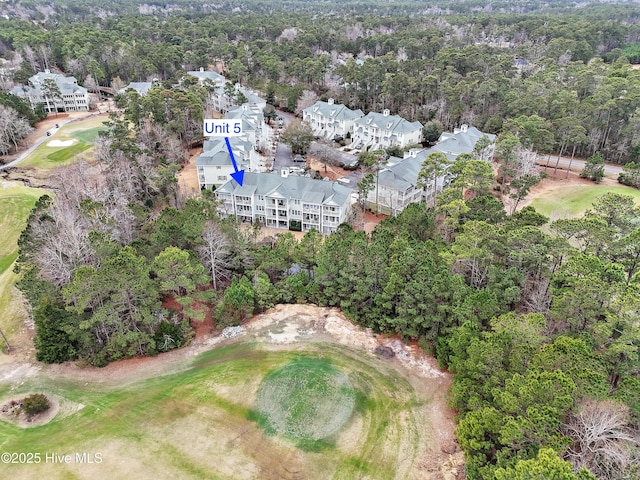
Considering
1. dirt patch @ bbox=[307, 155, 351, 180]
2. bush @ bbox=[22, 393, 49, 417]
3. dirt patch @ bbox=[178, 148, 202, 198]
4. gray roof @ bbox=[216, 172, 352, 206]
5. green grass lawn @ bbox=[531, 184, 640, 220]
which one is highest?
gray roof @ bbox=[216, 172, 352, 206]

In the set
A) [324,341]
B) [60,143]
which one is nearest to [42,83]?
[60,143]

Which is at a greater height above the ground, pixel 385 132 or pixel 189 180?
pixel 385 132

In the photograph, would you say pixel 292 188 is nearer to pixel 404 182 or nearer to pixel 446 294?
pixel 404 182

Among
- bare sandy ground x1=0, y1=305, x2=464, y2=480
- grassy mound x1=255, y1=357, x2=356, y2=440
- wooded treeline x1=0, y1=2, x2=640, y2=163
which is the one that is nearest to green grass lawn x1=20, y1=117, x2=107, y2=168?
wooded treeline x1=0, y1=2, x2=640, y2=163

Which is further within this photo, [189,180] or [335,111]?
[335,111]

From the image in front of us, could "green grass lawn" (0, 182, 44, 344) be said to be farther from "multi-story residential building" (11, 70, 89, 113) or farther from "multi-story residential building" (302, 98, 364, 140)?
"multi-story residential building" (302, 98, 364, 140)

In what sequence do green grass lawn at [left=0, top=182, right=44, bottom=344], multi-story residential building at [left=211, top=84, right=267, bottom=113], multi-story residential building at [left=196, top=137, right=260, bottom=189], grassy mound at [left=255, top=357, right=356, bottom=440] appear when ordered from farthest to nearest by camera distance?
multi-story residential building at [left=211, top=84, right=267, bottom=113], multi-story residential building at [left=196, top=137, right=260, bottom=189], green grass lawn at [left=0, top=182, right=44, bottom=344], grassy mound at [left=255, top=357, right=356, bottom=440]

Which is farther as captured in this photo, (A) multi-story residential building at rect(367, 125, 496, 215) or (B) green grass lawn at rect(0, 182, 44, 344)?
(A) multi-story residential building at rect(367, 125, 496, 215)
